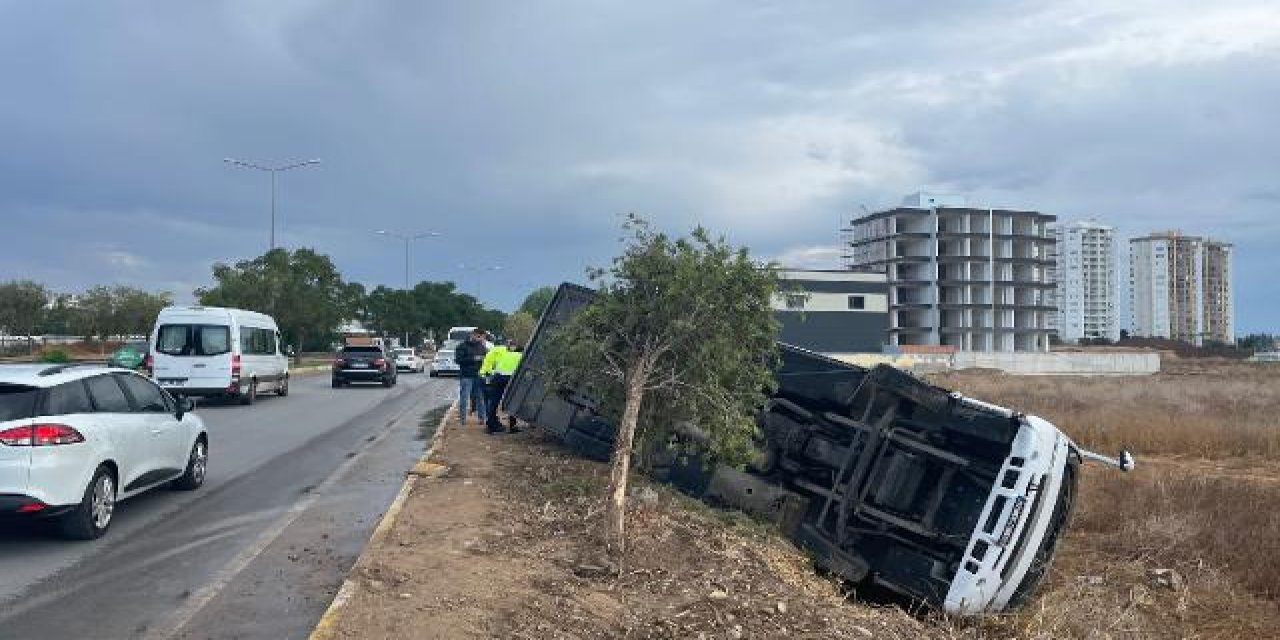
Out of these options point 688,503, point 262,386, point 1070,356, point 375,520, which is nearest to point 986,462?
point 688,503

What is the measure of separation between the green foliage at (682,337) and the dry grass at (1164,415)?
15.3 metres

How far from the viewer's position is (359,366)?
3416 cm

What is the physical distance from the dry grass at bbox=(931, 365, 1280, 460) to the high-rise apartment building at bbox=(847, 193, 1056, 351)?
6269 centimetres

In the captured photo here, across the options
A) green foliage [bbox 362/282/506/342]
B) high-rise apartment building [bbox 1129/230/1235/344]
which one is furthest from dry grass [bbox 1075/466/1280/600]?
high-rise apartment building [bbox 1129/230/1235/344]

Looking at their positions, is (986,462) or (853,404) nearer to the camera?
(986,462)

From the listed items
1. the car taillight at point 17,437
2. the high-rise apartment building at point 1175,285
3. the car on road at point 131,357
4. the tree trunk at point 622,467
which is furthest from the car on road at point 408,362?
the high-rise apartment building at point 1175,285

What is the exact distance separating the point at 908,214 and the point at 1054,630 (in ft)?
327

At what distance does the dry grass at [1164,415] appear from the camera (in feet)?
68.1

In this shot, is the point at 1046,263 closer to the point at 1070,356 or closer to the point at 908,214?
the point at 908,214

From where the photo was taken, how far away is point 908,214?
10388 centimetres

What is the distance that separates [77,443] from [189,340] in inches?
638

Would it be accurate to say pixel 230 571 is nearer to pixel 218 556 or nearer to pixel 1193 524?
pixel 218 556

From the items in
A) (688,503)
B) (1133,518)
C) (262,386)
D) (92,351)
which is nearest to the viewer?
(688,503)

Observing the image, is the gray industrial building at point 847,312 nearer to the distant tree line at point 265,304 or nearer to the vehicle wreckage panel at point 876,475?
the distant tree line at point 265,304
